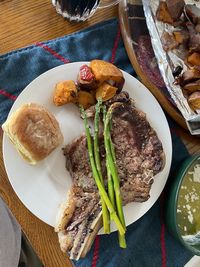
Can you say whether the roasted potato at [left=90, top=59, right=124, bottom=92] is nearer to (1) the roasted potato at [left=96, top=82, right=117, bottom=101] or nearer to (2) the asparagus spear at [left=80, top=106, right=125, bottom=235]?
(1) the roasted potato at [left=96, top=82, right=117, bottom=101]

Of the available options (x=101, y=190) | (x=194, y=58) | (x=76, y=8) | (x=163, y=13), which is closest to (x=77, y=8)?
(x=76, y=8)

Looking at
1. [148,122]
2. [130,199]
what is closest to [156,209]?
[130,199]

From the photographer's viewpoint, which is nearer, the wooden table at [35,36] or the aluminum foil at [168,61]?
the wooden table at [35,36]

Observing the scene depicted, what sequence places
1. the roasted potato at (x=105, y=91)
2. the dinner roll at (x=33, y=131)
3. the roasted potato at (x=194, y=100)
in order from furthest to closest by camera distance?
the roasted potato at (x=194, y=100)
the roasted potato at (x=105, y=91)
the dinner roll at (x=33, y=131)

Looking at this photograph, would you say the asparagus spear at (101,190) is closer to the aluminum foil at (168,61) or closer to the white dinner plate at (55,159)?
the white dinner plate at (55,159)

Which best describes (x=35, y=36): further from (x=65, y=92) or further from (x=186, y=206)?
(x=186, y=206)

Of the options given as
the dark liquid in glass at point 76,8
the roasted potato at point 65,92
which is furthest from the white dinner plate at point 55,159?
the dark liquid in glass at point 76,8
